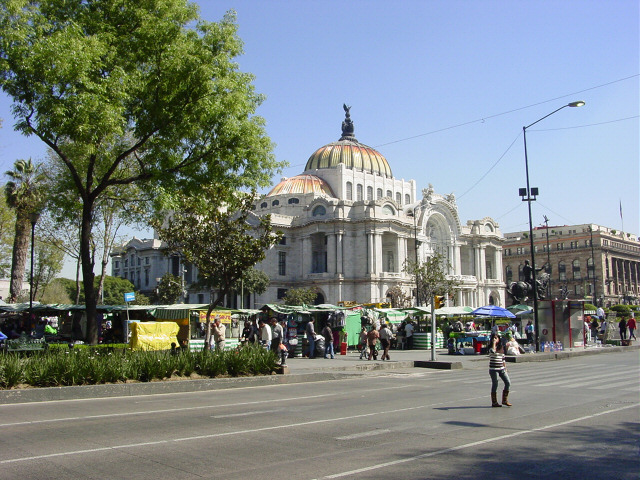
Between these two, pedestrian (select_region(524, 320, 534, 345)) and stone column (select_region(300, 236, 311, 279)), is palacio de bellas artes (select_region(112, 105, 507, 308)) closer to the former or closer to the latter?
stone column (select_region(300, 236, 311, 279))

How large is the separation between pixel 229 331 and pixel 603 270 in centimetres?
9651

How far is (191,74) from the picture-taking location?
61.4 feet

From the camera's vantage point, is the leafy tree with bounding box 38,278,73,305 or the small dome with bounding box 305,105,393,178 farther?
the small dome with bounding box 305,105,393,178

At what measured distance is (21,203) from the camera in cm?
3772

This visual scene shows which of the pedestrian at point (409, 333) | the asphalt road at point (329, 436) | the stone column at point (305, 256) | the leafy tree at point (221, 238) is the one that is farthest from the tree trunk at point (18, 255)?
the stone column at point (305, 256)

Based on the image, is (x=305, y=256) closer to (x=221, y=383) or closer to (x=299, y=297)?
(x=299, y=297)

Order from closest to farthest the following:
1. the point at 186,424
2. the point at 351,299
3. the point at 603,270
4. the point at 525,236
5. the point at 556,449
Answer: the point at 556,449 < the point at 186,424 < the point at 351,299 < the point at 603,270 < the point at 525,236

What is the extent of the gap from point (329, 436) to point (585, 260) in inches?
4602

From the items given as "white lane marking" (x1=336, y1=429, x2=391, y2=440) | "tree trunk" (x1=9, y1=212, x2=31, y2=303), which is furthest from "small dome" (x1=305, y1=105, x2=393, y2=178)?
"white lane marking" (x1=336, y1=429, x2=391, y2=440)

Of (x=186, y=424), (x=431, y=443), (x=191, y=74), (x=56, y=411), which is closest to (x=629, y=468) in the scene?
(x=431, y=443)

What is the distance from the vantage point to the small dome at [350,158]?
9669cm

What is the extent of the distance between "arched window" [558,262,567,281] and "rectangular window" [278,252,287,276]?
59.8 metres

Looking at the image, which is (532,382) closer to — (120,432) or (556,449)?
(556,449)

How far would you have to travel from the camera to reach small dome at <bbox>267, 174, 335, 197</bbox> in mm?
90938
